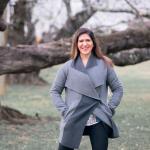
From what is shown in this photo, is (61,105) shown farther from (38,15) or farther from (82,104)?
(38,15)

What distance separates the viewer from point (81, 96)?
606 cm

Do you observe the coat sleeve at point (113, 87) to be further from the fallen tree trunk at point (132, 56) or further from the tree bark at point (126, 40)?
the fallen tree trunk at point (132, 56)

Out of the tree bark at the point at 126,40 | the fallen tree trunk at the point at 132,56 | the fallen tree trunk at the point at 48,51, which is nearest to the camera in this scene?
the fallen tree trunk at the point at 48,51

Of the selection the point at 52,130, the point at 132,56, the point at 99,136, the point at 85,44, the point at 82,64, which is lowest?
the point at 52,130

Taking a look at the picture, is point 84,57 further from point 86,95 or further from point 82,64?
point 86,95

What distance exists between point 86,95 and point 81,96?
0.06m

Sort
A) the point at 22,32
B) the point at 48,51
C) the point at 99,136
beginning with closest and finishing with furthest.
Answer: the point at 99,136
the point at 48,51
the point at 22,32

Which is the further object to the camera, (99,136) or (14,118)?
(14,118)

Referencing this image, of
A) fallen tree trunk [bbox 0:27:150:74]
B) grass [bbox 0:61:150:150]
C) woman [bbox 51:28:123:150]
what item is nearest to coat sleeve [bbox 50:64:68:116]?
woman [bbox 51:28:123:150]

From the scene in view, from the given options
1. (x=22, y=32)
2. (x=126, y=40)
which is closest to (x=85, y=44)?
(x=126, y=40)

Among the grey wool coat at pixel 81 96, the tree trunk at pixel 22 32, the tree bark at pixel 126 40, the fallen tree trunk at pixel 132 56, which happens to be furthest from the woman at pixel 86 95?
the tree trunk at pixel 22 32

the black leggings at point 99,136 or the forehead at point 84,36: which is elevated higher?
the forehead at point 84,36

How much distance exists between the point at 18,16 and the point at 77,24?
285 cm

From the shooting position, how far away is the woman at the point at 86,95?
602 centimetres
